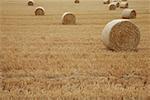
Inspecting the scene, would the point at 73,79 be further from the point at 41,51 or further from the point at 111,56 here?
the point at 41,51

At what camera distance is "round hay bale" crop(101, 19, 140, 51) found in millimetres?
10734

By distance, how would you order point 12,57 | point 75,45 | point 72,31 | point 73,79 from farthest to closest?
point 72,31
point 75,45
point 12,57
point 73,79

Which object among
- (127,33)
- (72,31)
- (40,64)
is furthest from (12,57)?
(72,31)

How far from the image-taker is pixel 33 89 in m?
6.83

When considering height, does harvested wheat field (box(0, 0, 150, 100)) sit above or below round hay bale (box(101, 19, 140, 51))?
below

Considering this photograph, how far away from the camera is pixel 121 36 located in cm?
1091

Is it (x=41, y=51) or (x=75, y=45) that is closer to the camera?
(x=41, y=51)

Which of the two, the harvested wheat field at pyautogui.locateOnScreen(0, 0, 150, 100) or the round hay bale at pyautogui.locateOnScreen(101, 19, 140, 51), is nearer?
the harvested wheat field at pyautogui.locateOnScreen(0, 0, 150, 100)

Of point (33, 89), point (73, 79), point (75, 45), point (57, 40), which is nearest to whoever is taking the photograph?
point (33, 89)

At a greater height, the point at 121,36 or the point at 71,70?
the point at 121,36

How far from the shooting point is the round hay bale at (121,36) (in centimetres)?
1073

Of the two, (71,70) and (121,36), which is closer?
(71,70)

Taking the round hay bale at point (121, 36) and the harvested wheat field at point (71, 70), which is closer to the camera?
the harvested wheat field at point (71, 70)

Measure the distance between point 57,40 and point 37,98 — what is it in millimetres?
6657
